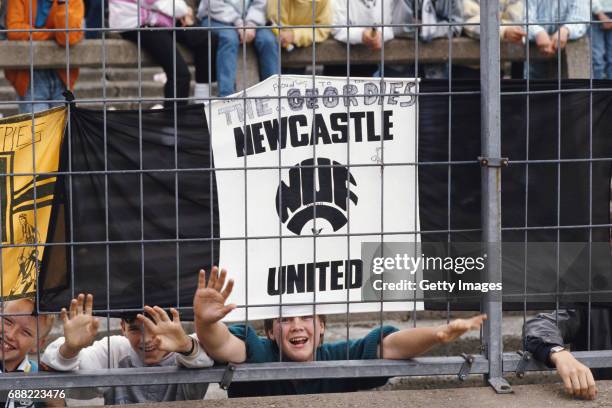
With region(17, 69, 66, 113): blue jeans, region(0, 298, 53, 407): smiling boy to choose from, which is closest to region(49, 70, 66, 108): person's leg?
region(17, 69, 66, 113): blue jeans

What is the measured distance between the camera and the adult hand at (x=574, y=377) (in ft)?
13.9

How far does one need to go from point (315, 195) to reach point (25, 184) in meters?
1.18

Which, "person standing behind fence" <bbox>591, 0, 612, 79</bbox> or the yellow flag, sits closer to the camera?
the yellow flag

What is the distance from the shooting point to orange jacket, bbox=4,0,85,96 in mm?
6324

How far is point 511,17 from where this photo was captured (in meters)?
6.34

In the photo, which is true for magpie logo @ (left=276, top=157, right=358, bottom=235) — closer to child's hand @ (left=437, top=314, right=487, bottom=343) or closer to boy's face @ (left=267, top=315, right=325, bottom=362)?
boy's face @ (left=267, top=315, right=325, bottom=362)

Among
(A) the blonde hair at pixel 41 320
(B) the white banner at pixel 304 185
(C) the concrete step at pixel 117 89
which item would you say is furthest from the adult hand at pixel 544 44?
(C) the concrete step at pixel 117 89

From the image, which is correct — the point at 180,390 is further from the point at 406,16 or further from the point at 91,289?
the point at 406,16

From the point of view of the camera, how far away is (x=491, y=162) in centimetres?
428

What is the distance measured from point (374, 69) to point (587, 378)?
3.27 m

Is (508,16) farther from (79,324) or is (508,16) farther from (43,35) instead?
(79,324)

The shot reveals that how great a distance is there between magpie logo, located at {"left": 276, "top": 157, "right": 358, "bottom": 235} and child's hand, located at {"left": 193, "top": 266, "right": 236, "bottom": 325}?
1.39 ft

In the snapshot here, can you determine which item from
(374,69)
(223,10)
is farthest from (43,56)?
(374,69)

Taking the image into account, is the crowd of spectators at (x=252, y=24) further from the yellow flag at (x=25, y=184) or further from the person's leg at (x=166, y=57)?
the yellow flag at (x=25, y=184)
